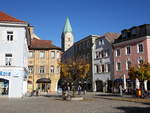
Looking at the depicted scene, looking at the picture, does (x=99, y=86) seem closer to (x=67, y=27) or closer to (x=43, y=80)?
(x=43, y=80)

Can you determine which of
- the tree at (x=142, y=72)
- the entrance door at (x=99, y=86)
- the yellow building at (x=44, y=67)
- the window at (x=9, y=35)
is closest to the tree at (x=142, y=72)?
the tree at (x=142, y=72)

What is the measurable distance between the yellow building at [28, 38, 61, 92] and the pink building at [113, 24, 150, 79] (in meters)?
13.1

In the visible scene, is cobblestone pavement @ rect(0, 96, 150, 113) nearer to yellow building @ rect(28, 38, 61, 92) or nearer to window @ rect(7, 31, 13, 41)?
window @ rect(7, 31, 13, 41)

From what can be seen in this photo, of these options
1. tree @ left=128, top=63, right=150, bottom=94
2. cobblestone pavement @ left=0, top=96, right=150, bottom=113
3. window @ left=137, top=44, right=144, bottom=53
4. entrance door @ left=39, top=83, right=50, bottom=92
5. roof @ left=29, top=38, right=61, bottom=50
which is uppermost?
roof @ left=29, top=38, right=61, bottom=50

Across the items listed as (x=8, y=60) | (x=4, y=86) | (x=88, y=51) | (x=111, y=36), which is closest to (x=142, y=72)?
(x=8, y=60)

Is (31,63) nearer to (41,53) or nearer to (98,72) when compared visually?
(41,53)

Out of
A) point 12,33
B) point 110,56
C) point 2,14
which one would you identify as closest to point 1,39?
point 12,33

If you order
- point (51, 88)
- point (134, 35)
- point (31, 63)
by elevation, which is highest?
point (134, 35)

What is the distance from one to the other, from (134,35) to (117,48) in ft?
16.7

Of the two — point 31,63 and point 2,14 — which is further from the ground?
point 2,14

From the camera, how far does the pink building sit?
4672cm

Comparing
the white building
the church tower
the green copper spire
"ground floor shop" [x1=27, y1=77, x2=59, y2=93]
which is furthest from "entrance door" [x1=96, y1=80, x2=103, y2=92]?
the green copper spire

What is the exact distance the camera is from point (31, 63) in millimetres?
57438

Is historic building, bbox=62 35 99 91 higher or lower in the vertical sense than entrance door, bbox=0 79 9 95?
higher
